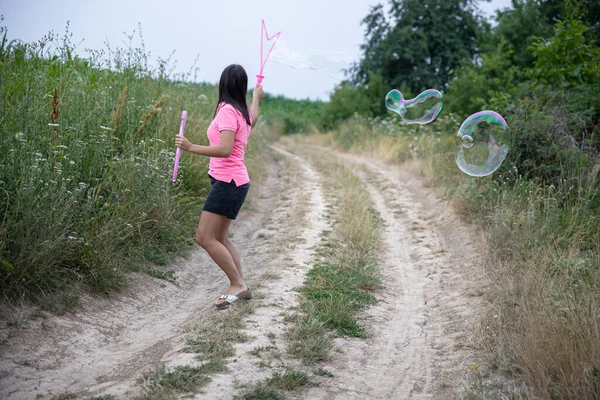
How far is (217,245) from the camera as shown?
5188 millimetres

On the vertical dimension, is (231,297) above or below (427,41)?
below

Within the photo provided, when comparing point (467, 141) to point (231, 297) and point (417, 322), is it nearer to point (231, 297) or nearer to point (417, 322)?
point (417, 322)

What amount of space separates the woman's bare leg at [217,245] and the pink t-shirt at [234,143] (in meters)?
0.38

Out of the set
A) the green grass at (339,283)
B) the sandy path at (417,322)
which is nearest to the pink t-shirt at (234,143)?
the green grass at (339,283)

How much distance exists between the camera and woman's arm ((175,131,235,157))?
479cm

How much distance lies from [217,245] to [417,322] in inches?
80.2

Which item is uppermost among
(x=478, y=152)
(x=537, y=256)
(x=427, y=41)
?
(x=427, y=41)

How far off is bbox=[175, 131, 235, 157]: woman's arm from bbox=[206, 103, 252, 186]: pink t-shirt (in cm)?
9

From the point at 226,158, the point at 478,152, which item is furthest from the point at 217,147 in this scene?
the point at 478,152

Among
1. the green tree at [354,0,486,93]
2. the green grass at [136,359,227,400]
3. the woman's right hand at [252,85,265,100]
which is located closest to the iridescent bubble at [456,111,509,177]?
the woman's right hand at [252,85,265,100]

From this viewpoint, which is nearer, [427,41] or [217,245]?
[217,245]

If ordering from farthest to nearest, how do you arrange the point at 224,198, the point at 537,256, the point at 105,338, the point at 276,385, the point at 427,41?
the point at 427,41 → the point at 537,256 → the point at 224,198 → the point at 105,338 → the point at 276,385

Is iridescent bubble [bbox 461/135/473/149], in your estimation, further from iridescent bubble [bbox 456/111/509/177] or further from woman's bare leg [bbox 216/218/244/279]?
woman's bare leg [bbox 216/218/244/279]

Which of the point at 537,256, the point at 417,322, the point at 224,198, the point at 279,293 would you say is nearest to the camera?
the point at 224,198
